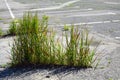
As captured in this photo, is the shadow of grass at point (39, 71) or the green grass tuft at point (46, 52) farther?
the green grass tuft at point (46, 52)

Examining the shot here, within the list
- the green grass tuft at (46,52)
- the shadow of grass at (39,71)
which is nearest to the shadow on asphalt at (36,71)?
the shadow of grass at (39,71)

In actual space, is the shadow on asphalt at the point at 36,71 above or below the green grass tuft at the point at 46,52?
below

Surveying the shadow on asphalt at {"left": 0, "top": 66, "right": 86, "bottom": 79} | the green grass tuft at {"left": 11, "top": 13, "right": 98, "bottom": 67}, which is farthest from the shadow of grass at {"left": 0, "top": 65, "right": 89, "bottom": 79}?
the green grass tuft at {"left": 11, "top": 13, "right": 98, "bottom": 67}

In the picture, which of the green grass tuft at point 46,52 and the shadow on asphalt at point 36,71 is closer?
the shadow on asphalt at point 36,71

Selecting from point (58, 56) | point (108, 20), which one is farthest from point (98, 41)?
point (108, 20)

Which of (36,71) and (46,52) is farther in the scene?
(46,52)

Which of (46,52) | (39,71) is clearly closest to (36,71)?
(39,71)

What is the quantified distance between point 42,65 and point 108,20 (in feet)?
24.2

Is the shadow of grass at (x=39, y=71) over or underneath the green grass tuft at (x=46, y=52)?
underneath

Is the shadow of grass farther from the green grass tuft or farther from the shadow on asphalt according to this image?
the green grass tuft

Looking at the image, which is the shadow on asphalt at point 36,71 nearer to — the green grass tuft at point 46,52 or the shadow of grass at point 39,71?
the shadow of grass at point 39,71

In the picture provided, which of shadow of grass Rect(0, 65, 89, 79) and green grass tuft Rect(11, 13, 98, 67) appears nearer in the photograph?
shadow of grass Rect(0, 65, 89, 79)

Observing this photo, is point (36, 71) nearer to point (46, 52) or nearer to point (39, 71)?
point (39, 71)

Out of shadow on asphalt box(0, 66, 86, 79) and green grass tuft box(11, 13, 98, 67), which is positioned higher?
green grass tuft box(11, 13, 98, 67)
